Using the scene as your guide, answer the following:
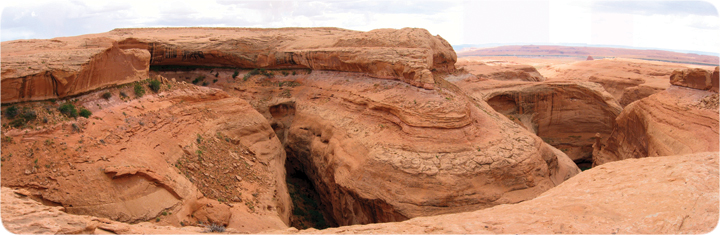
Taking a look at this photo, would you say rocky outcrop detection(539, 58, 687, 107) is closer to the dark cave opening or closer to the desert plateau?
the desert plateau

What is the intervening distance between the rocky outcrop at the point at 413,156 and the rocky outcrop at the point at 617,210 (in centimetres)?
315

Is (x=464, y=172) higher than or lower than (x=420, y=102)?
lower

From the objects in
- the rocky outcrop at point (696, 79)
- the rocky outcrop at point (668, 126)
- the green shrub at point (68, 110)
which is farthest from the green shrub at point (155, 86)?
the rocky outcrop at point (696, 79)

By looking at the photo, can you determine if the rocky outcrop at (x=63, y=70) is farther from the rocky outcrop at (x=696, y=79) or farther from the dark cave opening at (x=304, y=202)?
the rocky outcrop at (x=696, y=79)

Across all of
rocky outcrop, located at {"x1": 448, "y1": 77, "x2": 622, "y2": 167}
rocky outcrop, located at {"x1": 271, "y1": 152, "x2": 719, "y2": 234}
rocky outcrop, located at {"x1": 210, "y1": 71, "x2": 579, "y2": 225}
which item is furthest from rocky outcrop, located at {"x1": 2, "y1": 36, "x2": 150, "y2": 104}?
rocky outcrop, located at {"x1": 448, "y1": 77, "x2": 622, "y2": 167}

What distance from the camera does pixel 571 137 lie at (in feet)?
69.7

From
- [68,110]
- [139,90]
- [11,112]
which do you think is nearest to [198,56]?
[139,90]

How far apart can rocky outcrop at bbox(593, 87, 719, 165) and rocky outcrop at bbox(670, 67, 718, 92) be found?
19 cm

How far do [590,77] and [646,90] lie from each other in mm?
7930

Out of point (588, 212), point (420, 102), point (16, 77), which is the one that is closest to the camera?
point (588, 212)

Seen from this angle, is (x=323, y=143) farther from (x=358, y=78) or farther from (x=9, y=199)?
(x=9, y=199)

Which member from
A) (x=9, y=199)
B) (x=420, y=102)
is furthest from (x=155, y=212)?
(x=420, y=102)

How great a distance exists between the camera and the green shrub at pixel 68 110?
9.73 meters

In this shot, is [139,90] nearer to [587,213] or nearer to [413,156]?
[413,156]
